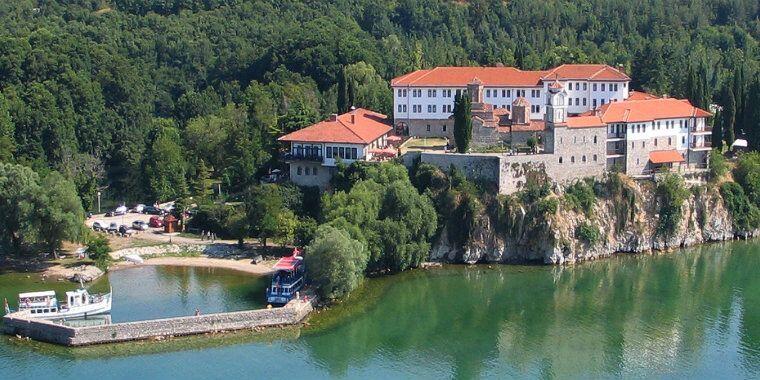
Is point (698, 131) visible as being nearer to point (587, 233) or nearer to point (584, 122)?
point (584, 122)

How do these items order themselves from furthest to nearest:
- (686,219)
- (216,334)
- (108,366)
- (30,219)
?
(686,219)
(30,219)
(216,334)
(108,366)

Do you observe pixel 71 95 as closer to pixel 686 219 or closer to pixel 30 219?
pixel 30 219

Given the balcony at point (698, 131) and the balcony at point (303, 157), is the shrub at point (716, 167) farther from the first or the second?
the balcony at point (303, 157)

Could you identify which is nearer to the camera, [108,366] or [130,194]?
[108,366]

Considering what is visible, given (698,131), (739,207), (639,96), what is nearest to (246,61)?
(639,96)

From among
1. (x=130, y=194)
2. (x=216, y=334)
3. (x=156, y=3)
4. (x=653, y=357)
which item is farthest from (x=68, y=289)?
(x=156, y=3)

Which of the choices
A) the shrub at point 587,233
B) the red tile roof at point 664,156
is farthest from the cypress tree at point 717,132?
the shrub at point 587,233
